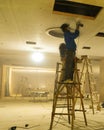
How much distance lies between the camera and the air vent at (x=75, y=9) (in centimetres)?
306

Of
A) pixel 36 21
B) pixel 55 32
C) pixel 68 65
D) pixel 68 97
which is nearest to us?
pixel 68 65

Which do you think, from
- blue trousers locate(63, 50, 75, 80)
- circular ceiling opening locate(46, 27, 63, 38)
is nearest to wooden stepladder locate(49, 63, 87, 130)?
blue trousers locate(63, 50, 75, 80)

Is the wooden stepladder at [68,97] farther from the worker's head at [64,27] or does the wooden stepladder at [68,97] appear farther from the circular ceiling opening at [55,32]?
the circular ceiling opening at [55,32]

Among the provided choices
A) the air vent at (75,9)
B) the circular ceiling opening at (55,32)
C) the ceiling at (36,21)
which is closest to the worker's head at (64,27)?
the ceiling at (36,21)

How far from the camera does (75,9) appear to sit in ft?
10.4

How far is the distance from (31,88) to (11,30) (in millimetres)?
7214

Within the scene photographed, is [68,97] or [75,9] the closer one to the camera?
[75,9]

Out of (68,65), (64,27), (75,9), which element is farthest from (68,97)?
(75,9)

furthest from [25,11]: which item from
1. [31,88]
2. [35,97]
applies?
[31,88]

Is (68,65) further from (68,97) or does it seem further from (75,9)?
(75,9)

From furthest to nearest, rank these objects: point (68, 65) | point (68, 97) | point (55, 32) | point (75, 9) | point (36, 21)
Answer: point (55, 32)
point (36, 21)
point (68, 97)
point (68, 65)
point (75, 9)

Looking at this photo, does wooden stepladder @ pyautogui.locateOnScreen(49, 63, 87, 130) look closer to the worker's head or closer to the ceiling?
the worker's head

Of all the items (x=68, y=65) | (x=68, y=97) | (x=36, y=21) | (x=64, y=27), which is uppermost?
(x=36, y=21)

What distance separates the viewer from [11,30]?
174 inches
